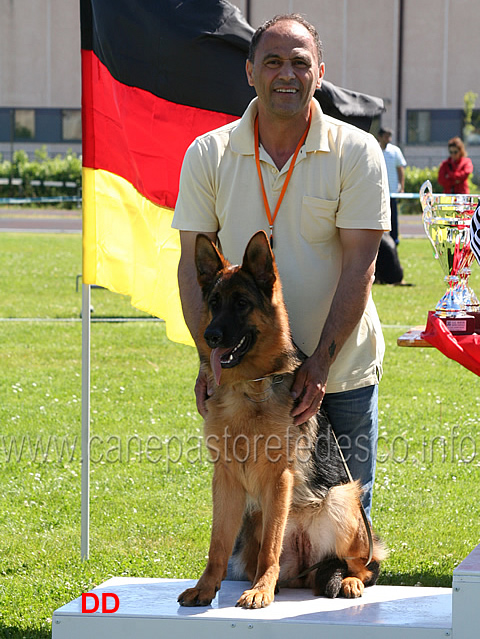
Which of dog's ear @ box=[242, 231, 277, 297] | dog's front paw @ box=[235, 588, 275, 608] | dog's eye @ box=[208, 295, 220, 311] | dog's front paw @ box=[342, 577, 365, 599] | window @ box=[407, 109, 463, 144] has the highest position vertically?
window @ box=[407, 109, 463, 144]

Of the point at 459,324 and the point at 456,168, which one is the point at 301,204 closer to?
the point at 459,324

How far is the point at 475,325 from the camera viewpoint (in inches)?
139

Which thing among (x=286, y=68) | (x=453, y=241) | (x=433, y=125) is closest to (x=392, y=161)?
(x=453, y=241)

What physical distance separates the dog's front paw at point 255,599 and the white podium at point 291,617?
0.9 inches

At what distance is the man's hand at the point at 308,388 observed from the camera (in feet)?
11.3

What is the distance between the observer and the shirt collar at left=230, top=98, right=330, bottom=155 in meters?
3.51

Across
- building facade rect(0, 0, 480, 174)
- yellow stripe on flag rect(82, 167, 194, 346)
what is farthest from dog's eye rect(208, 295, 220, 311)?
building facade rect(0, 0, 480, 174)

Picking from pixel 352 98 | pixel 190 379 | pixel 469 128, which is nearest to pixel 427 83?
pixel 469 128

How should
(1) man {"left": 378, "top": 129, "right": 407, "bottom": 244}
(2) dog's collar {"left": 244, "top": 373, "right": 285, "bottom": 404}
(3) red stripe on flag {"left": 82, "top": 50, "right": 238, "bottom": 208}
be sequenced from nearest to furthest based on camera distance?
(2) dog's collar {"left": 244, "top": 373, "right": 285, "bottom": 404} → (3) red stripe on flag {"left": 82, "top": 50, "right": 238, "bottom": 208} → (1) man {"left": 378, "top": 129, "right": 407, "bottom": 244}

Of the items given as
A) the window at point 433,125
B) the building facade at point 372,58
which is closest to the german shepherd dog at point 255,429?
the building facade at point 372,58

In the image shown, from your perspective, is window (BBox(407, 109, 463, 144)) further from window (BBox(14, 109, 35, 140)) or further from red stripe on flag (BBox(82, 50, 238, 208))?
red stripe on flag (BBox(82, 50, 238, 208))

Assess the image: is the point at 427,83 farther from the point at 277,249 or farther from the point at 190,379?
the point at 277,249

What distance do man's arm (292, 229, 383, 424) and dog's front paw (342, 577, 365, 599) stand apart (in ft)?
2.41

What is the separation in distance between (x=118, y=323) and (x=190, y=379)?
9.79 ft
